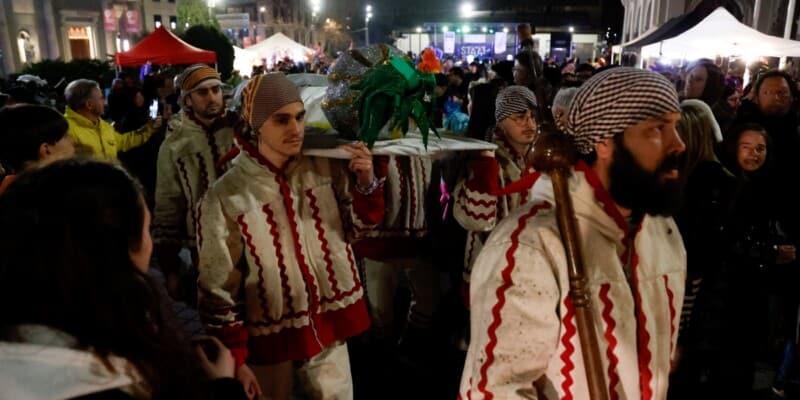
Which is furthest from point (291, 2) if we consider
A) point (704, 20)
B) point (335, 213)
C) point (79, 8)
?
point (335, 213)

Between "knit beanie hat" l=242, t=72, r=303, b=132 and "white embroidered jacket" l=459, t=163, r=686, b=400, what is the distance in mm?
1407

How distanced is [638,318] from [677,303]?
0.26 metres

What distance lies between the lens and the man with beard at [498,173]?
3.47 m

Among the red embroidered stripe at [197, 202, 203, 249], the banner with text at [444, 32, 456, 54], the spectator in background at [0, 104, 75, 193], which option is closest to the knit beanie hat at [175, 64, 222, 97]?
the spectator in background at [0, 104, 75, 193]

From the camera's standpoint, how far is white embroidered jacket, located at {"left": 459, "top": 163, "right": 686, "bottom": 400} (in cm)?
177

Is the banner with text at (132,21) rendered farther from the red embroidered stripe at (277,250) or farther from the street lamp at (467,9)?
the red embroidered stripe at (277,250)

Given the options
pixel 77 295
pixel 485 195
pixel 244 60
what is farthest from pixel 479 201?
pixel 244 60

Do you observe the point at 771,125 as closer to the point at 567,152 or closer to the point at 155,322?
the point at 567,152

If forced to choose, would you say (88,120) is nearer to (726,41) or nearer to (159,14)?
(726,41)

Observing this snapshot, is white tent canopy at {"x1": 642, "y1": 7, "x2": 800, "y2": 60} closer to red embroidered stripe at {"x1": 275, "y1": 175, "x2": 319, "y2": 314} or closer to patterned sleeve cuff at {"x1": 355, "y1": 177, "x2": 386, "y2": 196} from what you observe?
patterned sleeve cuff at {"x1": 355, "y1": 177, "x2": 386, "y2": 196}

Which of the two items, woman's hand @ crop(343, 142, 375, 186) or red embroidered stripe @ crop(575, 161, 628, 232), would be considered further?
woman's hand @ crop(343, 142, 375, 186)

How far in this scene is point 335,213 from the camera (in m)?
3.08

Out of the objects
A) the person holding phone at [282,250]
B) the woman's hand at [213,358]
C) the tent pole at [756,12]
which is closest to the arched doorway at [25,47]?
the tent pole at [756,12]

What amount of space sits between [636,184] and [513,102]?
6.58 ft
